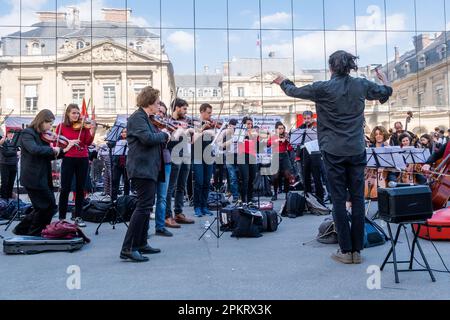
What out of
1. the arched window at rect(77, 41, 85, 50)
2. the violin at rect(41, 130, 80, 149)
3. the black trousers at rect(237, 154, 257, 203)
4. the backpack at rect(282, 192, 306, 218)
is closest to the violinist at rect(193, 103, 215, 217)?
the black trousers at rect(237, 154, 257, 203)

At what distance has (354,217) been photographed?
4.50 m

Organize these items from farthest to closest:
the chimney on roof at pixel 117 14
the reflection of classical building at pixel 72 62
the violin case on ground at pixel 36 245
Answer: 1. the reflection of classical building at pixel 72 62
2. the chimney on roof at pixel 117 14
3. the violin case on ground at pixel 36 245

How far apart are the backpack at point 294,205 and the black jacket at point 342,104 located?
3.69 metres

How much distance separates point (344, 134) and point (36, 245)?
3.78 meters

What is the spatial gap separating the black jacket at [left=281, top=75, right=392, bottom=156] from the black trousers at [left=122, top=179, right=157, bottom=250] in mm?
1777

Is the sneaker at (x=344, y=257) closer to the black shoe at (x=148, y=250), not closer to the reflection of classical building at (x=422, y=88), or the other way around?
the black shoe at (x=148, y=250)

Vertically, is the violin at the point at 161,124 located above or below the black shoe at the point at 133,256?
above

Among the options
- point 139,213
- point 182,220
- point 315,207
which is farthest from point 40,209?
point 315,207

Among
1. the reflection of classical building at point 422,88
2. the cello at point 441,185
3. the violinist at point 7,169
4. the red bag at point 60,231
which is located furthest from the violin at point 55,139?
the reflection of classical building at point 422,88

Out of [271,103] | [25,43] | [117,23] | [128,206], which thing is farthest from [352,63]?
[271,103]

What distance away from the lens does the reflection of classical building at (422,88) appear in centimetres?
1992

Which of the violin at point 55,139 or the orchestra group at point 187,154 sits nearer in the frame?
the orchestra group at point 187,154

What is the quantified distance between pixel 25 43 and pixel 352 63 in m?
16.4

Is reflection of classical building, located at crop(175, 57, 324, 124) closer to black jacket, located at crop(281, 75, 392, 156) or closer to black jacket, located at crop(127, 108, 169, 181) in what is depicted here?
black jacket, located at crop(127, 108, 169, 181)
